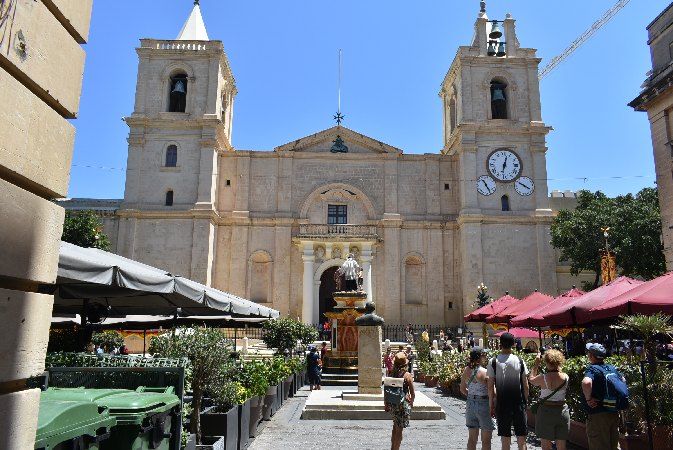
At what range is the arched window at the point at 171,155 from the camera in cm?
3284

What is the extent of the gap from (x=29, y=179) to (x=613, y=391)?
5.80 metres

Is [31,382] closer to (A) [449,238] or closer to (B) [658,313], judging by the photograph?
(B) [658,313]

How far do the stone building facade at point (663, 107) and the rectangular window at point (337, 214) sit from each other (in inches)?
698

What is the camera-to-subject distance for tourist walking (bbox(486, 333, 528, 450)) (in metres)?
6.34

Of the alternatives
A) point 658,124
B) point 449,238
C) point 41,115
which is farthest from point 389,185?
point 41,115

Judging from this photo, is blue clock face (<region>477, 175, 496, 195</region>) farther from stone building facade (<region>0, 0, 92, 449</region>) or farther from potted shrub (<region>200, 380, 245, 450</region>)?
stone building facade (<region>0, 0, 92, 449</region>)

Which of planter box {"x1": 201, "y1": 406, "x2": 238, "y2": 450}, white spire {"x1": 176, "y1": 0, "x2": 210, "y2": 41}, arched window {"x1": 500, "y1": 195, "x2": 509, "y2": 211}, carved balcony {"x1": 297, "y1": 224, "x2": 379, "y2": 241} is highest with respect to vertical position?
white spire {"x1": 176, "y1": 0, "x2": 210, "y2": 41}

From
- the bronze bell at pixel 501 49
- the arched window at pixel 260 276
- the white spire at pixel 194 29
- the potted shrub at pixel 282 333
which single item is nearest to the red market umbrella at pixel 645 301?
the potted shrub at pixel 282 333

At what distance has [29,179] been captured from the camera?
294 centimetres

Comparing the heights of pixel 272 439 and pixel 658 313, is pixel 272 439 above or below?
below

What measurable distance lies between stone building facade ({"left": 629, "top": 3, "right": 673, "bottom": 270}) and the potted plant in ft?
49.7

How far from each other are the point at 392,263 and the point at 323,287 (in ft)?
14.7

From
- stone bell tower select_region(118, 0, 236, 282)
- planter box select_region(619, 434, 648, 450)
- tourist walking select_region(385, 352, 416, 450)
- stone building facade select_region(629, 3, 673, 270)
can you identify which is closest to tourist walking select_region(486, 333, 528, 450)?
tourist walking select_region(385, 352, 416, 450)

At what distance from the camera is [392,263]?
108ft
